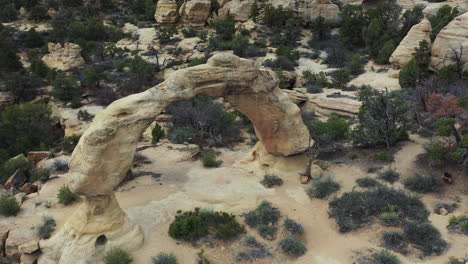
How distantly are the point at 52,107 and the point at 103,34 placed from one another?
20.0m

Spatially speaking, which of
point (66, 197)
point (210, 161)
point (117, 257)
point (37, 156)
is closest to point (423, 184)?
point (210, 161)

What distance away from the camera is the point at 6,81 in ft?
110

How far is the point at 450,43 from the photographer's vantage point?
2830 cm

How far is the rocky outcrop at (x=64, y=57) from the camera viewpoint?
130ft

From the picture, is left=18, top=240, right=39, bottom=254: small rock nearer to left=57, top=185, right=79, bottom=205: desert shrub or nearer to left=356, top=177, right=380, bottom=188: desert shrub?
left=57, top=185, right=79, bottom=205: desert shrub

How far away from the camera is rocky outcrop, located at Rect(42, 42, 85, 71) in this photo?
39.6 m

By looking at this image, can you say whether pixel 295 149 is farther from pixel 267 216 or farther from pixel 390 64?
pixel 390 64

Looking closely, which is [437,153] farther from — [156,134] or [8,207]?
[8,207]

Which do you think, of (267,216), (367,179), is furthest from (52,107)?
(367,179)

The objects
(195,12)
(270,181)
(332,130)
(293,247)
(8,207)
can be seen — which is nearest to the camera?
(293,247)

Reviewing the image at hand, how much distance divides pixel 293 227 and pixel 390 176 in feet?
19.2

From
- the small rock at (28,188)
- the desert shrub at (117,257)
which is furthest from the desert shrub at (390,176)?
the small rock at (28,188)

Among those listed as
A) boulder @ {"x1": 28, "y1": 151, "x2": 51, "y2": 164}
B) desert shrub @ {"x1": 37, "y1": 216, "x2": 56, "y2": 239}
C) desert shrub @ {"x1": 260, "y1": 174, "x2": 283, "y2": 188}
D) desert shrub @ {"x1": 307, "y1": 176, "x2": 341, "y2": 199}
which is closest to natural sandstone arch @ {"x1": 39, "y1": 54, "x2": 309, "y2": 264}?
desert shrub @ {"x1": 37, "y1": 216, "x2": 56, "y2": 239}

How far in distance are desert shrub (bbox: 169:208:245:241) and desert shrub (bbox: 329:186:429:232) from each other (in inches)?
161
